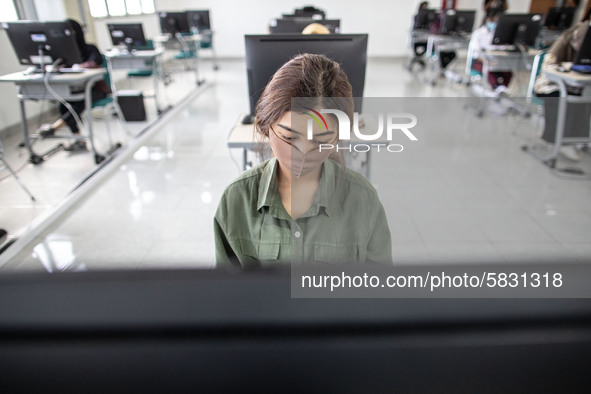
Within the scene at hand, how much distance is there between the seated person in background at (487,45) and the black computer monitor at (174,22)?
16.0ft

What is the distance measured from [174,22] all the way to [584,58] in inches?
243

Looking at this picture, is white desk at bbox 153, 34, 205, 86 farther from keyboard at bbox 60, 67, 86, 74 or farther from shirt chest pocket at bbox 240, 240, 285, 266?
shirt chest pocket at bbox 240, 240, 285, 266

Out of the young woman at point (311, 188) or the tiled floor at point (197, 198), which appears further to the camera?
the tiled floor at point (197, 198)

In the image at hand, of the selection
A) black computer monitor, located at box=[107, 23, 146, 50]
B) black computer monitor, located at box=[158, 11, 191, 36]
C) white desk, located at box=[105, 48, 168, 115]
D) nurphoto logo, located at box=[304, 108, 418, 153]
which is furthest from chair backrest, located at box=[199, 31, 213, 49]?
nurphoto logo, located at box=[304, 108, 418, 153]

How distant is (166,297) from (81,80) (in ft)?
11.7

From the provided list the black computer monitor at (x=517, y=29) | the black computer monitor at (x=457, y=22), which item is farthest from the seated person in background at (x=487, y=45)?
the black computer monitor at (x=457, y=22)

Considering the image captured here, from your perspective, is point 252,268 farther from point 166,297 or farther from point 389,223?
point 389,223

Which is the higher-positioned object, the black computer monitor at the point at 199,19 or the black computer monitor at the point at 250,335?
the black computer monitor at the point at 199,19

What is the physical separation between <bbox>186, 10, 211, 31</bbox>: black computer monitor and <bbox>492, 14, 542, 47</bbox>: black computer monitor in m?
5.38

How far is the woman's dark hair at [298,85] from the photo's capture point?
49cm

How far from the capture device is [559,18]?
7012 millimetres

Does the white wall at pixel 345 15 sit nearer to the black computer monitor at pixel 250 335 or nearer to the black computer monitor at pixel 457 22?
the black computer monitor at pixel 457 22

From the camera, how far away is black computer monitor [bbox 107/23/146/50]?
4918 millimetres

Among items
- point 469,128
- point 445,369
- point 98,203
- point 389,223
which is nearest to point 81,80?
point 98,203
